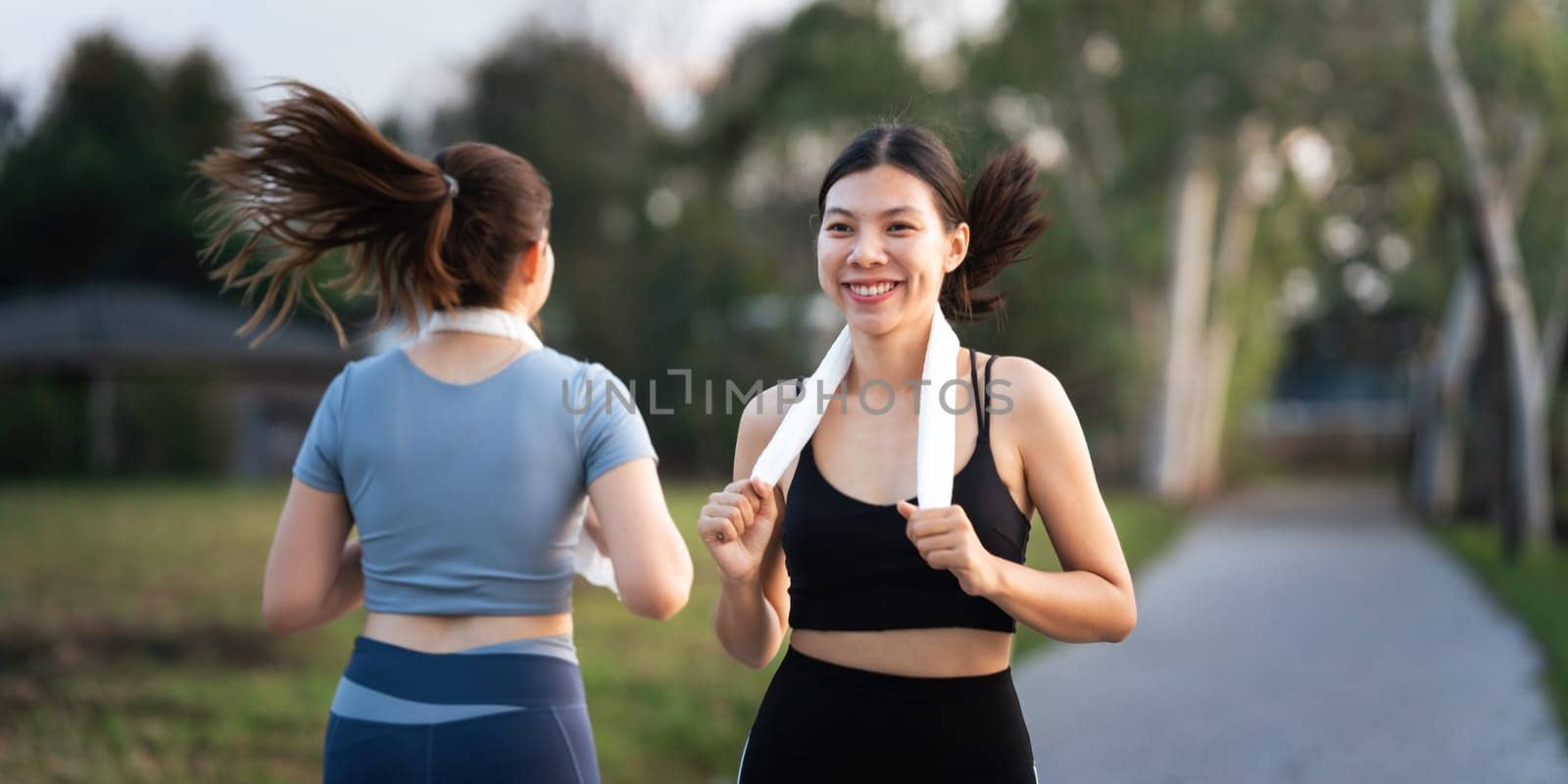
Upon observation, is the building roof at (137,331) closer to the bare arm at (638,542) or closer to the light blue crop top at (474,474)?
the light blue crop top at (474,474)

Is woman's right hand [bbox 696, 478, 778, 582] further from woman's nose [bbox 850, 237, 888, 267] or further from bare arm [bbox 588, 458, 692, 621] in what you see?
woman's nose [bbox 850, 237, 888, 267]

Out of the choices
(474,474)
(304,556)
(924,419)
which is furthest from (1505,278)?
(304,556)

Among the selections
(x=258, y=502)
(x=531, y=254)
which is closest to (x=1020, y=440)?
(x=531, y=254)

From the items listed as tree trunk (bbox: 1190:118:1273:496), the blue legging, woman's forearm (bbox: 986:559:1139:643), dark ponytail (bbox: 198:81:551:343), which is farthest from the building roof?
woman's forearm (bbox: 986:559:1139:643)

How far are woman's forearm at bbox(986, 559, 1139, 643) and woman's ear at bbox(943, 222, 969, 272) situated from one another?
1.91 ft

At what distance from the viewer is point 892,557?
8.13 ft

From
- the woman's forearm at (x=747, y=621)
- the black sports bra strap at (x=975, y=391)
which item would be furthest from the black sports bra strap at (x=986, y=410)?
the woman's forearm at (x=747, y=621)

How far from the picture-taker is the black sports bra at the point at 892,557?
8.09 ft

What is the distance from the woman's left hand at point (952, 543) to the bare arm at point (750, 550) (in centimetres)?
37

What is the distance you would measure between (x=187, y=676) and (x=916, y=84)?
18.1m

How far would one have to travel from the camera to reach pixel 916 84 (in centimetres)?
2420

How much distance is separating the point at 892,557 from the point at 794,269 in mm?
32391

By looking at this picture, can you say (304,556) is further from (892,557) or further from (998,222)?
(998,222)

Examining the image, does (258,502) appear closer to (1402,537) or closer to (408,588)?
(1402,537)
